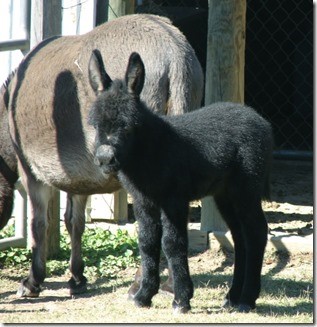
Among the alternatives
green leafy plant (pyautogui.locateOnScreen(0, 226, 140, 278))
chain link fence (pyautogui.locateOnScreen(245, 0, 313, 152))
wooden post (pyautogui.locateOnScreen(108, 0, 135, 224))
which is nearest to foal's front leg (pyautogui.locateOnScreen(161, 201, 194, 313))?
green leafy plant (pyautogui.locateOnScreen(0, 226, 140, 278))

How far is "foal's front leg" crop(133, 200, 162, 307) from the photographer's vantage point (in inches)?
209

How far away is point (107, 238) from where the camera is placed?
26.3ft

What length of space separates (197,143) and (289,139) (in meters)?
6.86

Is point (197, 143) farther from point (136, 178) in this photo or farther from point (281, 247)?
point (281, 247)

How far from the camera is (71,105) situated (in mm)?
6000

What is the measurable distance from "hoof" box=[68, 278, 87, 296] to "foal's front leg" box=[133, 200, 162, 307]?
3.81 ft

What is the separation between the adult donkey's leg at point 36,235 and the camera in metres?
6.46

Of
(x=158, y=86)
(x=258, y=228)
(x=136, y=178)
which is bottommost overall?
(x=258, y=228)

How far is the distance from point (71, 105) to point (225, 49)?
1996mm

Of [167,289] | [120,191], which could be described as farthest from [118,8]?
[167,289]

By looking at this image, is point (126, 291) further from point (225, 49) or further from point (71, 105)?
point (225, 49)

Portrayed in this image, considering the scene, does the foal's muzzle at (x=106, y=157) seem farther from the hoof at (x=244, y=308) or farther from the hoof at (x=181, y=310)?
the hoof at (x=244, y=308)

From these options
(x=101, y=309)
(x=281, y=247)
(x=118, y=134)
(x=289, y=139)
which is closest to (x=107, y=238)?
(x=281, y=247)

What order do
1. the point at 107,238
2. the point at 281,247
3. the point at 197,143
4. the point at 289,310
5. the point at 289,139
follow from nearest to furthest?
1. the point at 197,143
2. the point at 289,310
3. the point at 281,247
4. the point at 107,238
5. the point at 289,139
